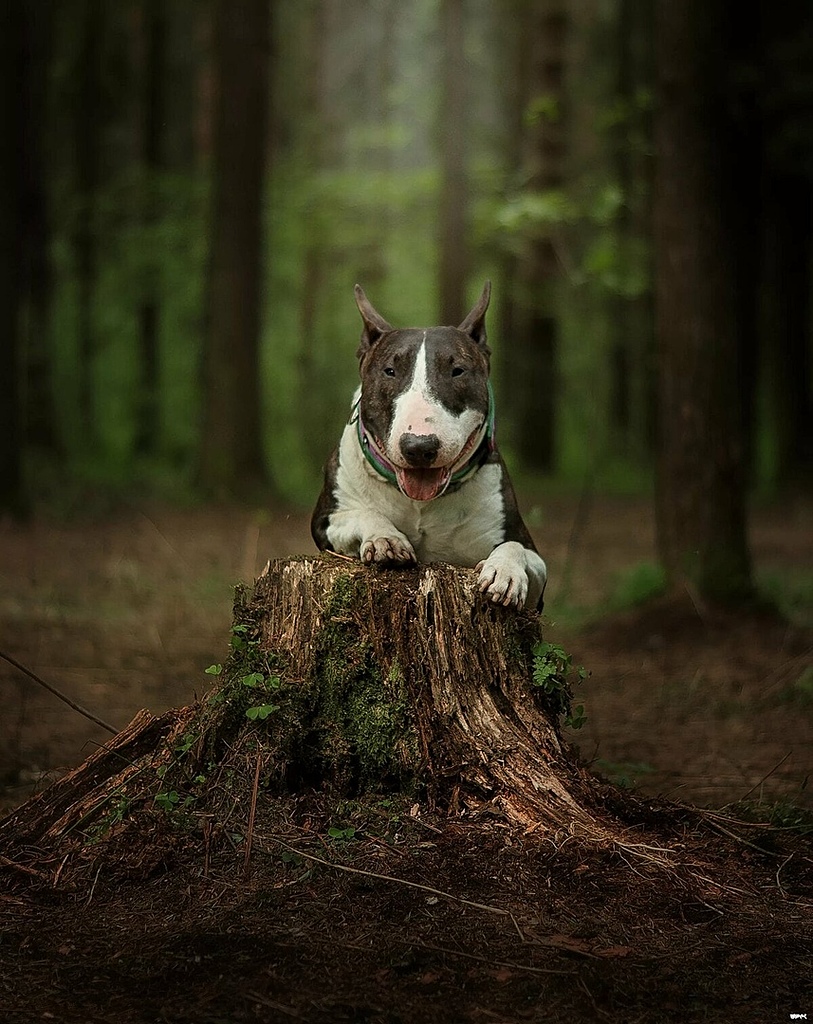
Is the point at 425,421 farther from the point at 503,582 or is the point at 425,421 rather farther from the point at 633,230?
the point at 633,230

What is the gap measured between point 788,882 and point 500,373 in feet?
65.8

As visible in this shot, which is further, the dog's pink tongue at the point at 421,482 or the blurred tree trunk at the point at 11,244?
the blurred tree trunk at the point at 11,244

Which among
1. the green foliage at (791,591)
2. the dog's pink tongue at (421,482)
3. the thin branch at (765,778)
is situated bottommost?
the thin branch at (765,778)

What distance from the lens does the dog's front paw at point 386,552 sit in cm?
435

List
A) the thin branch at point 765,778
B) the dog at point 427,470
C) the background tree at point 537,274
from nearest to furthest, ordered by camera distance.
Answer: the dog at point 427,470 → the thin branch at point 765,778 → the background tree at point 537,274

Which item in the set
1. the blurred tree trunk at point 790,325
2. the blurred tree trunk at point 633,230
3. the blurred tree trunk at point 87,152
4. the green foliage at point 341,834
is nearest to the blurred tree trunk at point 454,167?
the blurred tree trunk at point 633,230

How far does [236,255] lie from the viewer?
14.5 m

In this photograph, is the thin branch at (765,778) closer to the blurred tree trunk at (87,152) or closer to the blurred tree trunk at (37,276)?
the blurred tree trunk at (37,276)

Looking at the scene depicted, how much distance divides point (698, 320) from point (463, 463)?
375 cm

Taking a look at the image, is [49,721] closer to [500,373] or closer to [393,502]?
[393,502]

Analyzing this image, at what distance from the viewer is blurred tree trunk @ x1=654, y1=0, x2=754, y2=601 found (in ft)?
25.6

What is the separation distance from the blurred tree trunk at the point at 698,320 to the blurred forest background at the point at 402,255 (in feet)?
0.06

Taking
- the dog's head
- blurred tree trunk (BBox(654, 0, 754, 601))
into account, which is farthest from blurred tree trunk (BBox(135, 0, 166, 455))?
the dog's head

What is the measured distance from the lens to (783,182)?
17688mm
